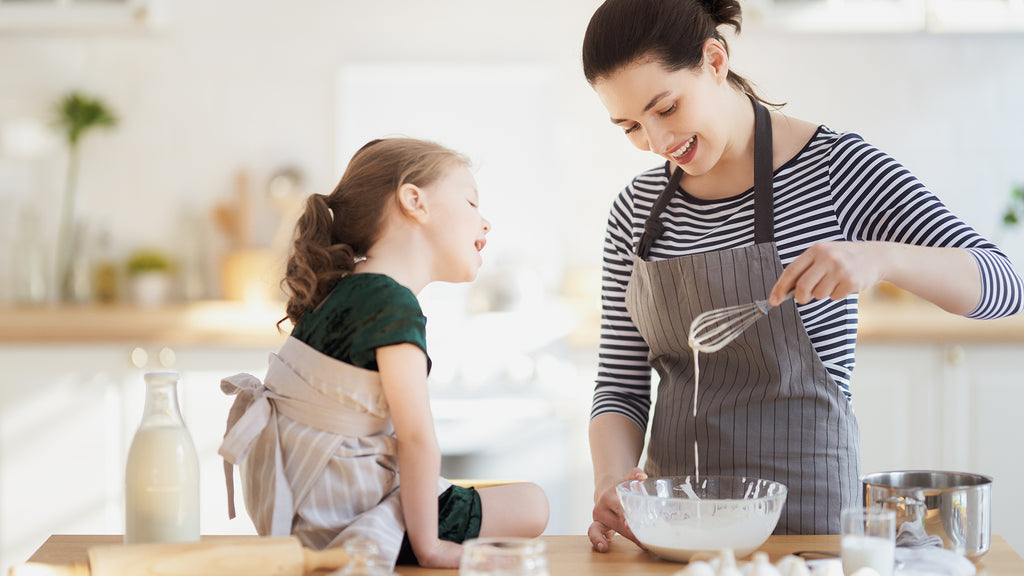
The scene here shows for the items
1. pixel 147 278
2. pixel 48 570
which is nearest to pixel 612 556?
pixel 48 570

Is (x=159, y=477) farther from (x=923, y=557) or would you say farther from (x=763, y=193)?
(x=763, y=193)

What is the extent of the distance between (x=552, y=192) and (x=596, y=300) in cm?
52

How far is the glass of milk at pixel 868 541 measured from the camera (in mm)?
988

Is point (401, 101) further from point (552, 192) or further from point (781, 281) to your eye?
point (781, 281)

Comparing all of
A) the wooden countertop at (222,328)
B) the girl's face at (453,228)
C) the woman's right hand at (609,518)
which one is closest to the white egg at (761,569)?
the woman's right hand at (609,518)

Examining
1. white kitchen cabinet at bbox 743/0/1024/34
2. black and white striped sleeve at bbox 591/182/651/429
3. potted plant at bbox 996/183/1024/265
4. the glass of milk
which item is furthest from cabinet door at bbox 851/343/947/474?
the glass of milk

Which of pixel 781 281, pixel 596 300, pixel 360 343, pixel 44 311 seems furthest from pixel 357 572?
pixel 44 311

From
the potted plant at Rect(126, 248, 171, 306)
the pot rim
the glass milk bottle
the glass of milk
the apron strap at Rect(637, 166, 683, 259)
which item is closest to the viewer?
the glass of milk

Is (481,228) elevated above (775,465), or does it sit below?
above

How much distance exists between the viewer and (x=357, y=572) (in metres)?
0.86

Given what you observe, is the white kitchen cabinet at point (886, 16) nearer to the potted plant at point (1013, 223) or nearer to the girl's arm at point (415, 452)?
the potted plant at point (1013, 223)

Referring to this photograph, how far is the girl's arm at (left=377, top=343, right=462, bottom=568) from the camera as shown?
1.15 m

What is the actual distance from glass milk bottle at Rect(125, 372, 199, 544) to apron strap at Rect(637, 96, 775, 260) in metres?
0.83

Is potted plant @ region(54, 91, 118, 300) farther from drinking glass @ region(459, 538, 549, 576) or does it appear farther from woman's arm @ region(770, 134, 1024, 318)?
drinking glass @ region(459, 538, 549, 576)
